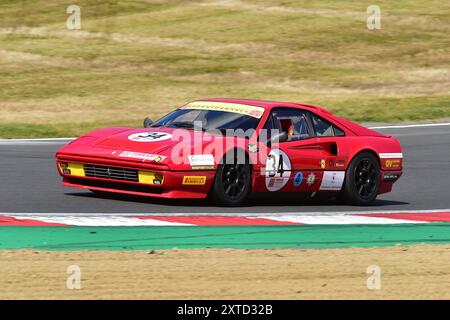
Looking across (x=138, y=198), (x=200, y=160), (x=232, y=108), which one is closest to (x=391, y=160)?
(x=232, y=108)

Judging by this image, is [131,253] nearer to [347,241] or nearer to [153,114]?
[347,241]

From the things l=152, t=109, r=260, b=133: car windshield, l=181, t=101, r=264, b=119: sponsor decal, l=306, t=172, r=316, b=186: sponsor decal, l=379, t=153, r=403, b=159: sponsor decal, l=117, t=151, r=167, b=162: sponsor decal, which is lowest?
l=306, t=172, r=316, b=186: sponsor decal

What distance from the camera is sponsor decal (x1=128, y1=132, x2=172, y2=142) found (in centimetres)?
1232

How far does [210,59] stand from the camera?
32406mm

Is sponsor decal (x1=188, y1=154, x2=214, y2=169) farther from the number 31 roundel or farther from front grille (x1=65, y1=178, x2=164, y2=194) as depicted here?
the number 31 roundel

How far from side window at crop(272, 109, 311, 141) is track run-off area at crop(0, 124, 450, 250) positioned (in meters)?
0.70

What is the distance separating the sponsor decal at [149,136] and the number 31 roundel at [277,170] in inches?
44.5

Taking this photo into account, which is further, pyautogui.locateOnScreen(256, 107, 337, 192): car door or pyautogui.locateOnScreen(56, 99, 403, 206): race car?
pyautogui.locateOnScreen(256, 107, 337, 192): car door

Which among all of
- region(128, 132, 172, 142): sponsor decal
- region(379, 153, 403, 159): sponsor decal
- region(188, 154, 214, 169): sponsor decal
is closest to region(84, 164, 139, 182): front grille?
region(128, 132, 172, 142): sponsor decal

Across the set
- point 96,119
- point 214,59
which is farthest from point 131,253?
point 214,59

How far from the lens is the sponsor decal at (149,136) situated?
12320 mm

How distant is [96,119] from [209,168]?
43.5 ft

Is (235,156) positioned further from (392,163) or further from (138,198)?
(392,163)

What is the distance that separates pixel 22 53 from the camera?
32.2 metres
